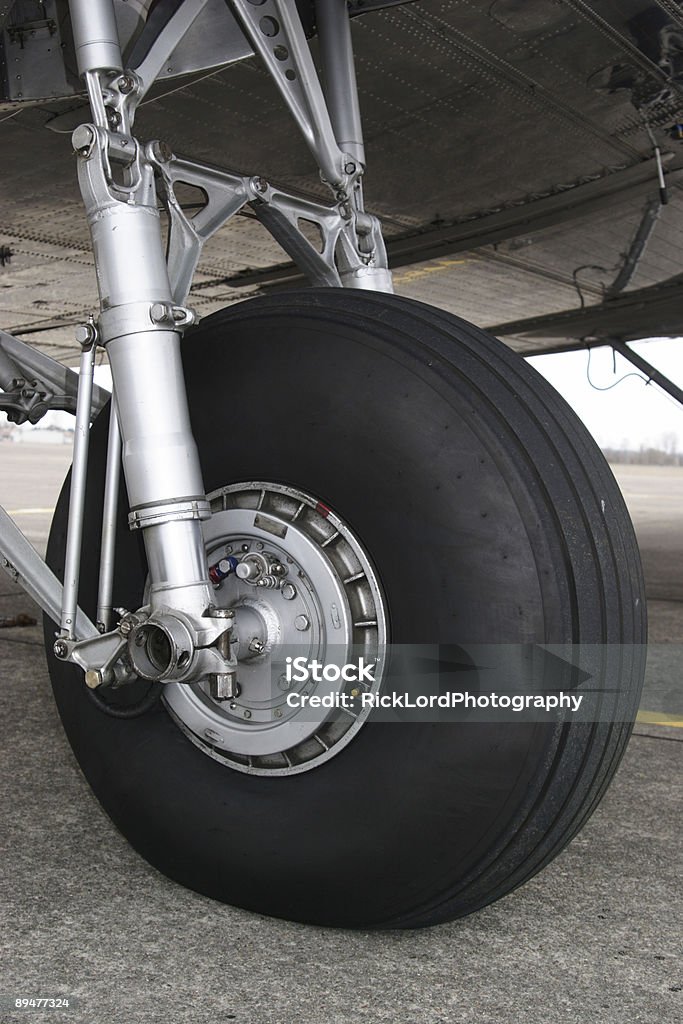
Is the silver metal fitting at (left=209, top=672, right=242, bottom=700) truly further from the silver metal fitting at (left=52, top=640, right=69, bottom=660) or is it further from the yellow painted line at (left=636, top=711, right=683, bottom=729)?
the yellow painted line at (left=636, top=711, right=683, bottom=729)

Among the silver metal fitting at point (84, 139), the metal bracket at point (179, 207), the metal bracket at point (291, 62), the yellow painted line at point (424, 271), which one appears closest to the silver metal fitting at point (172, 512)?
the metal bracket at point (179, 207)

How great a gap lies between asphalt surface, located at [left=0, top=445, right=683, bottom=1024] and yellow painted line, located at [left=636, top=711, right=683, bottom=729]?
83 cm

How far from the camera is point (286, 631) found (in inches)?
67.9

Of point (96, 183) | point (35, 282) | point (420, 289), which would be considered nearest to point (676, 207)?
point (420, 289)

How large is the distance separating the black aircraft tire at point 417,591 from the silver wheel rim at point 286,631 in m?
0.03

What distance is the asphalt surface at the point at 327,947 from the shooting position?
1.40 m

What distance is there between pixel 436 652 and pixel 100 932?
65 cm

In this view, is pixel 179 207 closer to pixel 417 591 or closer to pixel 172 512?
pixel 172 512

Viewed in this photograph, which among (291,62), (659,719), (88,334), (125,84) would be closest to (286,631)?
(88,334)

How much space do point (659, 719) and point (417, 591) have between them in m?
1.79

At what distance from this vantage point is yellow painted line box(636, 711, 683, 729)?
122 inches

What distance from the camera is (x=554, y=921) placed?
170cm

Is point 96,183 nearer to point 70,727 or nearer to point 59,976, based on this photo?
point 70,727

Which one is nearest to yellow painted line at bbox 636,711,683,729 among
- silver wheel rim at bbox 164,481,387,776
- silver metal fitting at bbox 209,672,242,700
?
silver wheel rim at bbox 164,481,387,776
